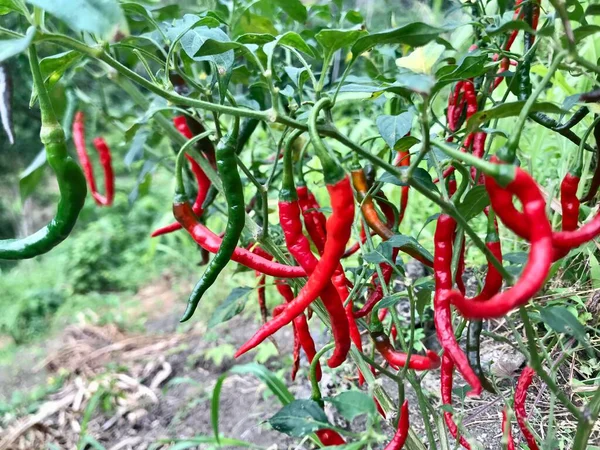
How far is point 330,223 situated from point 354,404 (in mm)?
250

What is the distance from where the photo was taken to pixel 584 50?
162cm

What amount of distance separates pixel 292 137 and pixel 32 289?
14.3ft

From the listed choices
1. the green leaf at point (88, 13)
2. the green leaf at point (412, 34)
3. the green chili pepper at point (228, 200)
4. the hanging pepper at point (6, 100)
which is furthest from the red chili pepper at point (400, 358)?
the hanging pepper at point (6, 100)

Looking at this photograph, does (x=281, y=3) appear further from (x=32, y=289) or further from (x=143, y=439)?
(x=32, y=289)

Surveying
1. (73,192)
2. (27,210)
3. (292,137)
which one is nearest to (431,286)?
(292,137)

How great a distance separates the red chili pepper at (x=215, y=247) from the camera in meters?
0.88

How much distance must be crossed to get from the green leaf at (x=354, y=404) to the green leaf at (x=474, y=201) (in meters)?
0.31

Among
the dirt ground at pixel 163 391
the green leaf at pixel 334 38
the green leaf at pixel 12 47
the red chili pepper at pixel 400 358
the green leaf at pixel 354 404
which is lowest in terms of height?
the dirt ground at pixel 163 391

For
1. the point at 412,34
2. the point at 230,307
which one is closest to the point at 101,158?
the point at 230,307

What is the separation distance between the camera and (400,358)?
36.4 inches

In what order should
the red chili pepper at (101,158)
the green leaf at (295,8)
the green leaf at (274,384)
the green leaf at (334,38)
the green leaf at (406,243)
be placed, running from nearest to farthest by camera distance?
1. the green leaf at (334,38)
2. the green leaf at (406,243)
3. the green leaf at (295,8)
4. the green leaf at (274,384)
5. the red chili pepper at (101,158)

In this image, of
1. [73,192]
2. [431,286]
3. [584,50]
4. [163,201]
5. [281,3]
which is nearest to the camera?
[73,192]

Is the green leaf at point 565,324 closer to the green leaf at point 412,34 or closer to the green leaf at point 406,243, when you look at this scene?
the green leaf at point 406,243

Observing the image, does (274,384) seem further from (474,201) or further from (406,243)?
(474,201)
